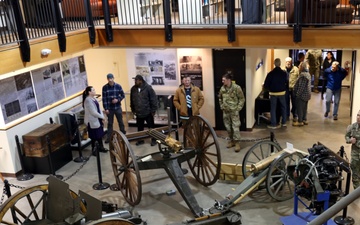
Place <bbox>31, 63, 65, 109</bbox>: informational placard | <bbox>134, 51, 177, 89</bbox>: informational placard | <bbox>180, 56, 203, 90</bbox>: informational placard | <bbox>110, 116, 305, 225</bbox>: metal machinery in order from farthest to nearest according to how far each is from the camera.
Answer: <bbox>134, 51, 177, 89</bbox>: informational placard → <bbox>180, 56, 203, 90</bbox>: informational placard → <bbox>31, 63, 65, 109</bbox>: informational placard → <bbox>110, 116, 305, 225</bbox>: metal machinery

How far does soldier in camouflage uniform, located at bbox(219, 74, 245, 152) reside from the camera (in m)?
7.72

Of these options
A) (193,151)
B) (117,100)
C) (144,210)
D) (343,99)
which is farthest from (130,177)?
(343,99)

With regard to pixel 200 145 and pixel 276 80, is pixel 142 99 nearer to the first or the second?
pixel 200 145

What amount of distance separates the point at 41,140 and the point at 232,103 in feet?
11.5

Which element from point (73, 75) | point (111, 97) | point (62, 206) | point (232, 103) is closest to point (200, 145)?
point (232, 103)

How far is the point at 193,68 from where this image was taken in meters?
8.99

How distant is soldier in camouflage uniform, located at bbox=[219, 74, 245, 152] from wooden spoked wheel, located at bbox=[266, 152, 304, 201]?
1.82 metres

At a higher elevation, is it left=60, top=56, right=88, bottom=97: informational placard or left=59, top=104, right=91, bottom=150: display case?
left=60, top=56, right=88, bottom=97: informational placard

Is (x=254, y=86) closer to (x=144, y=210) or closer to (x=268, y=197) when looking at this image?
(x=268, y=197)

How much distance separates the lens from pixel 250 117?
8945 mm

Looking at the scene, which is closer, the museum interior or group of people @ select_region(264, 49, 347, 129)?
the museum interior

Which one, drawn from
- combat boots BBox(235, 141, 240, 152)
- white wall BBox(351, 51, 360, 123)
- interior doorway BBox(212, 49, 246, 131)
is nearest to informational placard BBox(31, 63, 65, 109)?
interior doorway BBox(212, 49, 246, 131)

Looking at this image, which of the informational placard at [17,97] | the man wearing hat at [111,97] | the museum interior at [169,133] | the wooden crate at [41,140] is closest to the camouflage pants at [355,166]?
the museum interior at [169,133]

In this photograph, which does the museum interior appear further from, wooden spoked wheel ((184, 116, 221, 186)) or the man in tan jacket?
the man in tan jacket
